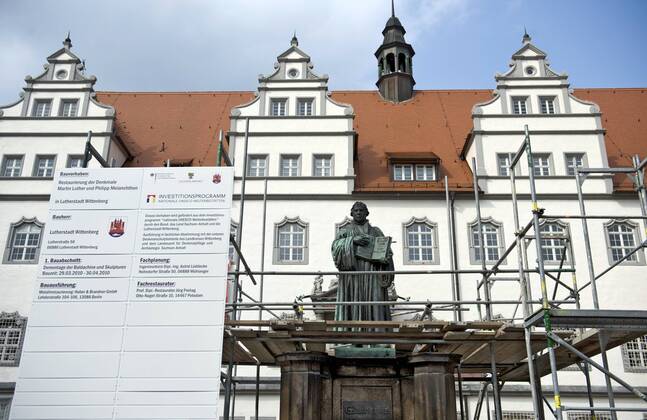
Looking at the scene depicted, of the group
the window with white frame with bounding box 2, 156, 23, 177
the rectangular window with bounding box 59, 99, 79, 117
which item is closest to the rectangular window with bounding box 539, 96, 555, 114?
the rectangular window with bounding box 59, 99, 79, 117

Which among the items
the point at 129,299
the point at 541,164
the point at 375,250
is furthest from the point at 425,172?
the point at 129,299

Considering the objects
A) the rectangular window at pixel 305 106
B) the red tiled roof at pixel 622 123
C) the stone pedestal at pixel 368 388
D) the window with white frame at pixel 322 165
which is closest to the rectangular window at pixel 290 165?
the window with white frame at pixel 322 165

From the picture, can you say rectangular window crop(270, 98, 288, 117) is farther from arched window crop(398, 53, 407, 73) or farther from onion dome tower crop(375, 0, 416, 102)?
arched window crop(398, 53, 407, 73)

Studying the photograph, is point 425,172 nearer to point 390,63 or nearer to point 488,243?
point 488,243

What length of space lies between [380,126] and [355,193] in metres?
4.02

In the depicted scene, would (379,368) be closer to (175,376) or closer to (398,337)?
(398,337)

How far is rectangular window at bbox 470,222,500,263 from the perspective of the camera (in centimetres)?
1750

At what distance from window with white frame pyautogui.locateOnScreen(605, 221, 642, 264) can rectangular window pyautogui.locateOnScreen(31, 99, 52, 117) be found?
16.8 m

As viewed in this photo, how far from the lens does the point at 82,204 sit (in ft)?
25.4

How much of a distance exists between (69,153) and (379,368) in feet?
48.4

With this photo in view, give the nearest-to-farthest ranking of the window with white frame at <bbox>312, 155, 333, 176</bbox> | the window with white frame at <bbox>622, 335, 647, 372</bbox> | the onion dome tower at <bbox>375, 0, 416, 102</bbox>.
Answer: the window with white frame at <bbox>622, 335, 647, 372</bbox>
the window with white frame at <bbox>312, 155, 333, 176</bbox>
the onion dome tower at <bbox>375, 0, 416, 102</bbox>

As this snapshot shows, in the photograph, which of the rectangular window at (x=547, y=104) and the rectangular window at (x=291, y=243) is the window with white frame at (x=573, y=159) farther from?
the rectangular window at (x=291, y=243)

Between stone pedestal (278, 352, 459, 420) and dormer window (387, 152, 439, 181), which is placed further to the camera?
dormer window (387, 152, 439, 181)

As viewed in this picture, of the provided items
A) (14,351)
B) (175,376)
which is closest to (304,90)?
(14,351)
